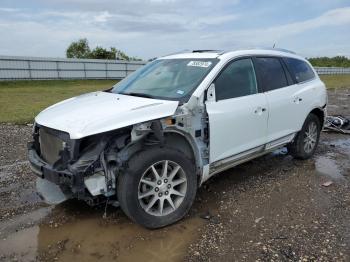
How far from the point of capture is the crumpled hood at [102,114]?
3593 mm

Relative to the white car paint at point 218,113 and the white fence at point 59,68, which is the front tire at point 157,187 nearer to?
the white car paint at point 218,113

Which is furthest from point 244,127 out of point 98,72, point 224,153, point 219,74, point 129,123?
point 98,72

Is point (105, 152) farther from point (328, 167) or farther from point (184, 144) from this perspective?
point (328, 167)

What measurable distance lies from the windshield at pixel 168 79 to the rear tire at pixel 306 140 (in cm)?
230

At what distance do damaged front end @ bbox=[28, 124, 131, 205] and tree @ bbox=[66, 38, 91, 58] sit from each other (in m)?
43.1

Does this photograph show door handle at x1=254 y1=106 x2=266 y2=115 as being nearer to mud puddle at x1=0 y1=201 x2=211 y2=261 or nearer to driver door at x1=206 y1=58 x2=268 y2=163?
driver door at x1=206 y1=58 x2=268 y2=163

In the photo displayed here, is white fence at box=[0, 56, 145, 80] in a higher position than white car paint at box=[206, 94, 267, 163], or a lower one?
higher

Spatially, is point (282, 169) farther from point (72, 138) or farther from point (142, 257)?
point (72, 138)

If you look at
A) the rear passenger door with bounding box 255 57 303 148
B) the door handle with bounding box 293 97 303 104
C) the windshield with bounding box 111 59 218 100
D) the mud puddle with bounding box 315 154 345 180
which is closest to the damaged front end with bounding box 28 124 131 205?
the windshield with bounding box 111 59 218 100

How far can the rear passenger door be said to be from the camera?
5.21m

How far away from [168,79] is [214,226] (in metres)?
1.89

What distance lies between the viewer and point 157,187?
154 inches

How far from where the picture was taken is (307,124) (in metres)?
6.17

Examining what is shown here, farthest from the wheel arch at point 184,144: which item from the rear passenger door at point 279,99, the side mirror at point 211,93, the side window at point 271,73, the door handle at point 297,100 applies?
the door handle at point 297,100
